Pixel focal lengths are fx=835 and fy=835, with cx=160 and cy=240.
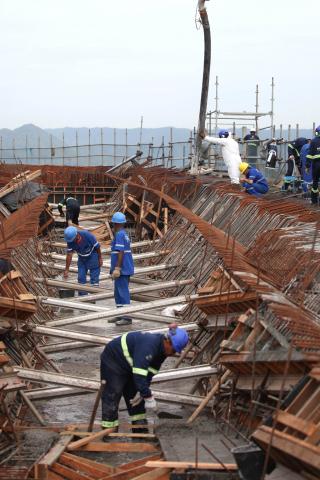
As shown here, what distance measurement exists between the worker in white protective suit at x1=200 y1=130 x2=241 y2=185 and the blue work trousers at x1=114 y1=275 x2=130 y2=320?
695cm

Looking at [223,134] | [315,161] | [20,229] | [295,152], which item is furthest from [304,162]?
[20,229]

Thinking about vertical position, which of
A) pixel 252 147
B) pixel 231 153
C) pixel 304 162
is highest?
pixel 231 153

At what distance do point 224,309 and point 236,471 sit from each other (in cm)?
325

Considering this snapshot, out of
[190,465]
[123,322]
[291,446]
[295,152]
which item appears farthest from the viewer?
[295,152]

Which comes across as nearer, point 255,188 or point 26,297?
point 26,297

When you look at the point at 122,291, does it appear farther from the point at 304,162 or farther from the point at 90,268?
the point at 304,162

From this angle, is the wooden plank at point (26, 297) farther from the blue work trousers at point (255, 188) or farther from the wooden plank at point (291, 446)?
the blue work trousers at point (255, 188)

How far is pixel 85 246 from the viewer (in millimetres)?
14133

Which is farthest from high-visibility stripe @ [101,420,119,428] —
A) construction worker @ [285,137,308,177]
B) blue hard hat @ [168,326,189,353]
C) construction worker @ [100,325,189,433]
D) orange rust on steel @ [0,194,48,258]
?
construction worker @ [285,137,308,177]

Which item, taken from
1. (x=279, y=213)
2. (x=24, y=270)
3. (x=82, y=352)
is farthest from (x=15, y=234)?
(x=279, y=213)

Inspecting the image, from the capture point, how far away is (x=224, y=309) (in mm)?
8922

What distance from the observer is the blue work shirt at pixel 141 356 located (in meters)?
7.46

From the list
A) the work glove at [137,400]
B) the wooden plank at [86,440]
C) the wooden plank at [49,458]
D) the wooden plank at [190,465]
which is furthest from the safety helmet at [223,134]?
the wooden plank at [190,465]

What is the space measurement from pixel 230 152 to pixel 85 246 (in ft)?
19.1
